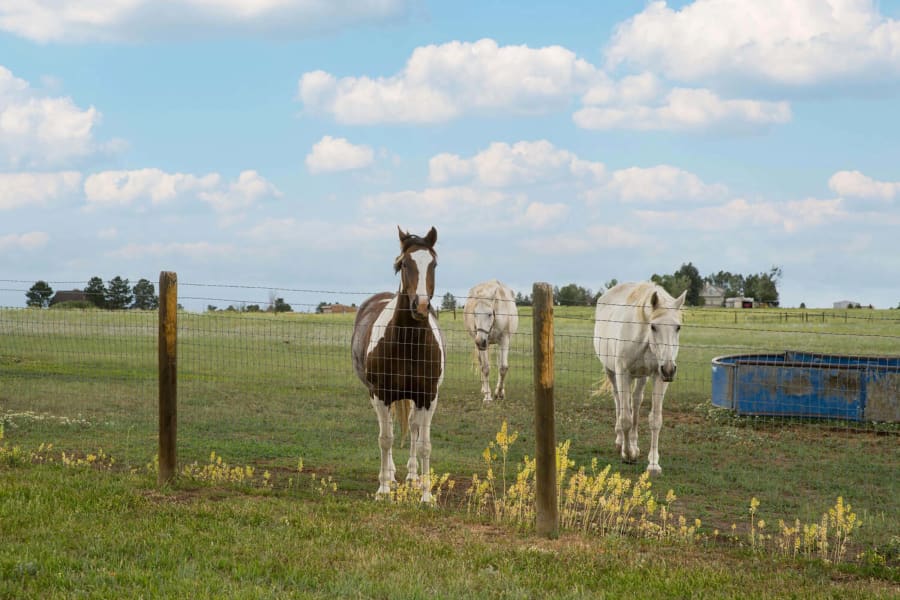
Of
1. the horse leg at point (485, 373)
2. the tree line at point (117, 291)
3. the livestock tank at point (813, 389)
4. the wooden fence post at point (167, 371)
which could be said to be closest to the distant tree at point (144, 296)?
the tree line at point (117, 291)

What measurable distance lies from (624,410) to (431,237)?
4.86 metres

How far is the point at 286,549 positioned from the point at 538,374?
96.5 inches

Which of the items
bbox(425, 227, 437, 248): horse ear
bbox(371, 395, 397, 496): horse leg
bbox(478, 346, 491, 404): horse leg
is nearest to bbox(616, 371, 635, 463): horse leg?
bbox(371, 395, 397, 496): horse leg

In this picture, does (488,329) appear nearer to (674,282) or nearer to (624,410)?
(624,410)

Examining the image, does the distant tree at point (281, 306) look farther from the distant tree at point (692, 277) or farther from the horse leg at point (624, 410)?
the distant tree at point (692, 277)

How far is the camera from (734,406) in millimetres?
15930

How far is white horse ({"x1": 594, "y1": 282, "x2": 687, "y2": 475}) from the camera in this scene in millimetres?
10312

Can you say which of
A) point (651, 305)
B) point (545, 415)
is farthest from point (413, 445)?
point (651, 305)

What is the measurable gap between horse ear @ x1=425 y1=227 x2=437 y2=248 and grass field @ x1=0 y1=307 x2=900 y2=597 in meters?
2.55

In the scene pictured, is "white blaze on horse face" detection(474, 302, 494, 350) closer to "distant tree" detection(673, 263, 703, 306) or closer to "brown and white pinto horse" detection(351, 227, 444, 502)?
"brown and white pinto horse" detection(351, 227, 444, 502)

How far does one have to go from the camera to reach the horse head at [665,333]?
10211mm

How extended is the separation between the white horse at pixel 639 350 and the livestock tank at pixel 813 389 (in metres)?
3.65

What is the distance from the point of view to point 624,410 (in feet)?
38.4

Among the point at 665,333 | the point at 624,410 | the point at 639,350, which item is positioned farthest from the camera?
the point at 624,410
